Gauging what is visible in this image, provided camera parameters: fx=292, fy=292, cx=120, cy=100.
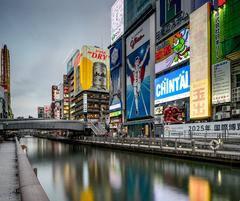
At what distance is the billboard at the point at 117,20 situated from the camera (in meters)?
104

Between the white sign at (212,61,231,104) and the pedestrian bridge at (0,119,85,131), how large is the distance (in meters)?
47.8

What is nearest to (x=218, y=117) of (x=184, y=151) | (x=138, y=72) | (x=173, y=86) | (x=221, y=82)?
(x=221, y=82)

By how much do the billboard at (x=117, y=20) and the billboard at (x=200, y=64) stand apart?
5196 centimetres

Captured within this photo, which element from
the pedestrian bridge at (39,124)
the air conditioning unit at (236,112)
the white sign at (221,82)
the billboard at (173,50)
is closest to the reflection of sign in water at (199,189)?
the air conditioning unit at (236,112)

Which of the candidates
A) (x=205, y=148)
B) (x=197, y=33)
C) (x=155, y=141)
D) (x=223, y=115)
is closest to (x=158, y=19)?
(x=197, y=33)

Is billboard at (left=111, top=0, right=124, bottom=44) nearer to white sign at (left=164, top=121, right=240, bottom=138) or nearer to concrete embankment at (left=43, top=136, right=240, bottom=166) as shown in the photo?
concrete embankment at (left=43, top=136, right=240, bottom=166)

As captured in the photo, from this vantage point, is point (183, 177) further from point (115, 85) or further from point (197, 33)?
point (115, 85)

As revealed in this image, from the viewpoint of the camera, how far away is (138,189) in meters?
17.3

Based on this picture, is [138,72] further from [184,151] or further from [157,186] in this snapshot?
[157,186]

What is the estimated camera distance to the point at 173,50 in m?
64.3

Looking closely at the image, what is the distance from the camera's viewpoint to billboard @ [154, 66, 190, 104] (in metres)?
58.1

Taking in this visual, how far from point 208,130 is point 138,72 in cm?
4638

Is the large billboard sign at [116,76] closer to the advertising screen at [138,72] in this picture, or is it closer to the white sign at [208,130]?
the advertising screen at [138,72]

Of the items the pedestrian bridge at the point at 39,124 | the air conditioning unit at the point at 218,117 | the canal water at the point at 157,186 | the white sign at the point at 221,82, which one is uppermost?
the white sign at the point at 221,82
